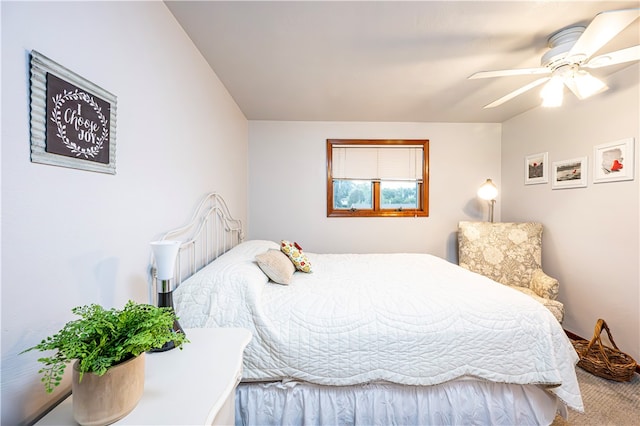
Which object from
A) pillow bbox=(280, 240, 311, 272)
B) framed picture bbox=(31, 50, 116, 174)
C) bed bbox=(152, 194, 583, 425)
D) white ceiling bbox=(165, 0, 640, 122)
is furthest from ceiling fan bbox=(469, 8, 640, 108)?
framed picture bbox=(31, 50, 116, 174)

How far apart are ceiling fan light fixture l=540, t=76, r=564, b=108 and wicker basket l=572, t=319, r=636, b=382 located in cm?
177

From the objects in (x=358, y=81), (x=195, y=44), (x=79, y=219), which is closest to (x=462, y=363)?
(x=79, y=219)

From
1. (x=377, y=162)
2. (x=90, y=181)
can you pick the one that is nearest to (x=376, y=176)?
(x=377, y=162)

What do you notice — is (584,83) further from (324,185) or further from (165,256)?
(165,256)

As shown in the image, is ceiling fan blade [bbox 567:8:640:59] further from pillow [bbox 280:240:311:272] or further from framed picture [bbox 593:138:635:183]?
pillow [bbox 280:240:311:272]

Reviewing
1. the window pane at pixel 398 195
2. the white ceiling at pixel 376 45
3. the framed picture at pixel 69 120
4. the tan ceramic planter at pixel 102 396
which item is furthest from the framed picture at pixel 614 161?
the framed picture at pixel 69 120

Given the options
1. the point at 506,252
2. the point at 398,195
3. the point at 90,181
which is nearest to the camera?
the point at 90,181

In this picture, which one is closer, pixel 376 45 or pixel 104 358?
pixel 104 358

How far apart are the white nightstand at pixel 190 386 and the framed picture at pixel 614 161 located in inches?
122

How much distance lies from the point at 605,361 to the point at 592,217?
121 centimetres

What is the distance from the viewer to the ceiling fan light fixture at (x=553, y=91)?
1.78 m

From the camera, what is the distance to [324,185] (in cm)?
345

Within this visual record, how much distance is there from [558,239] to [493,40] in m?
2.21

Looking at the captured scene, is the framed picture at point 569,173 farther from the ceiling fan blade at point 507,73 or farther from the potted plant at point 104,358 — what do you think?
the potted plant at point 104,358
